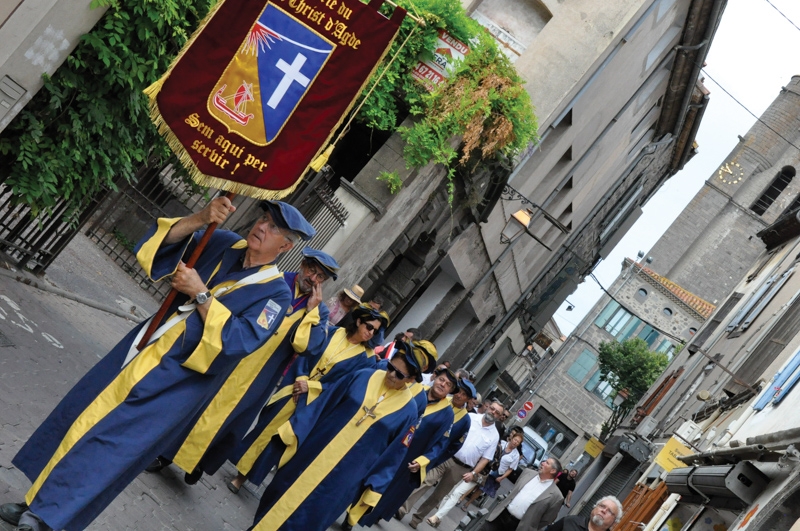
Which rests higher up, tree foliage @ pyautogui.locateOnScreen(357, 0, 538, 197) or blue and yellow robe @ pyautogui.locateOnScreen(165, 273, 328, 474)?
tree foliage @ pyautogui.locateOnScreen(357, 0, 538, 197)

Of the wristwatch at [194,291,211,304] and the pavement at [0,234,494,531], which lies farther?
the pavement at [0,234,494,531]

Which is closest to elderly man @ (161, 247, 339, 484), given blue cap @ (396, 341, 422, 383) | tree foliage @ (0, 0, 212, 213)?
blue cap @ (396, 341, 422, 383)

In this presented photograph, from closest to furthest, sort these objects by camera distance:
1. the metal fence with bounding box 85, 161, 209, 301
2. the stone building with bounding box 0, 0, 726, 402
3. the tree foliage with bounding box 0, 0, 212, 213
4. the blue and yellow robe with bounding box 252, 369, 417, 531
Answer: the blue and yellow robe with bounding box 252, 369, 417, 531
the tree foliage with bounding box 0, 0, 212, 213
the metal fence with bounding box 85, 161, 209, 301
the stone building with bounding box 0, 0, 726, 402

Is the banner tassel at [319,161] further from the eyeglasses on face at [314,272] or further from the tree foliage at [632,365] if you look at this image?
the tree foliage at [632,365]

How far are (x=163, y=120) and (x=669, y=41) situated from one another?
24.9m

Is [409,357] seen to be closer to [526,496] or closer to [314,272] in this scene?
[314,272]

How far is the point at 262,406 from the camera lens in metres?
8.91

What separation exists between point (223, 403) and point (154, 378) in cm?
245

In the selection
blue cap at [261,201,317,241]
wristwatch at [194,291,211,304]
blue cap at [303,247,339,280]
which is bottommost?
wristwatch at [194,291,211,304]

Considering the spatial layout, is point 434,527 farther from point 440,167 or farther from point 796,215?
point 796,215

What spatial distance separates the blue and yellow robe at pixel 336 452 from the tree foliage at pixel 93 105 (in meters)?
3.80

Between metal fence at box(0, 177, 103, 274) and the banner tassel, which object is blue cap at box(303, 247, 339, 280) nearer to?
the banner tassel

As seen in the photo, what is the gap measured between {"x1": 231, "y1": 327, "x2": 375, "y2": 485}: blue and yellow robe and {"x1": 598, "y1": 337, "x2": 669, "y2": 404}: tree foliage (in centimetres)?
5018

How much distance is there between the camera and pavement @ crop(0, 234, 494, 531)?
7.00 metres
